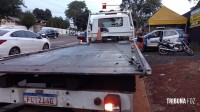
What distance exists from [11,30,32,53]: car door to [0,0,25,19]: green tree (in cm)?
2520

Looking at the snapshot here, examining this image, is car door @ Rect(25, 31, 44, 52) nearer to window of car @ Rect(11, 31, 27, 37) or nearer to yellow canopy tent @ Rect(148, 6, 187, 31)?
window of car @ Rect(11, 31, 27, 37)

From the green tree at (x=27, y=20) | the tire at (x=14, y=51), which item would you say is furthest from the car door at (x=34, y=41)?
the green tree at (x=27, y=20)

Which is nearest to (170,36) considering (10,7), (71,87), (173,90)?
(173,90)

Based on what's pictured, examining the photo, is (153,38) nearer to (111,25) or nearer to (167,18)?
(167,18)

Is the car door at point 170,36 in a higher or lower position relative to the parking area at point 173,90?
higher

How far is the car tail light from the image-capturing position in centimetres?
315

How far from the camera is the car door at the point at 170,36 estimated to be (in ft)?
58.2

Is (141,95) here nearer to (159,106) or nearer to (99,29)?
(159,106)

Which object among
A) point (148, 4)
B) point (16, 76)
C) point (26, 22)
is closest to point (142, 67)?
point (16, 76)

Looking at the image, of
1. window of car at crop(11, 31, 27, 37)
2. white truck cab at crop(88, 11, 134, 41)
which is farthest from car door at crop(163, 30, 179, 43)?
window of car at crop(11, 31, 27, 37)

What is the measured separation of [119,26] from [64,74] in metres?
7.94

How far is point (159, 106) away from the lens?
594 centimetres

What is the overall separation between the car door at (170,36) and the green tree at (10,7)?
24966mm

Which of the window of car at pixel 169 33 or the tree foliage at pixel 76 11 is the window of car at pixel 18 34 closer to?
the window of car at pixel 169 33
